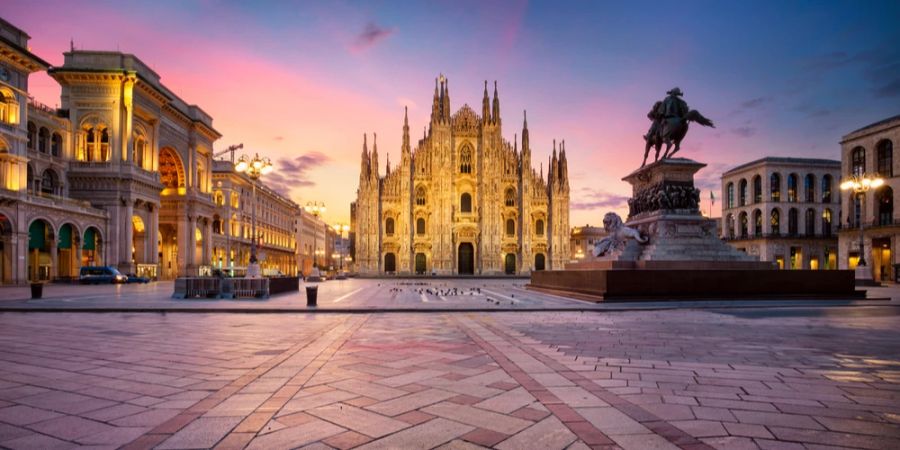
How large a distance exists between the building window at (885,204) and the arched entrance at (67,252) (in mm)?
63117

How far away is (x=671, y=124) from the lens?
19.5 metres

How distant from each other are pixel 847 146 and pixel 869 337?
48.2 meters

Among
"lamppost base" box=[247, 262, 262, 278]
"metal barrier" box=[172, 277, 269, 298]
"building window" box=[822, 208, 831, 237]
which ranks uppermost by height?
"building window" box=[822, 208, 831, 237]

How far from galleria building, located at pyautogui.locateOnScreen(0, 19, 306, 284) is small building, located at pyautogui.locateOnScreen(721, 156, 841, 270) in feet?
198

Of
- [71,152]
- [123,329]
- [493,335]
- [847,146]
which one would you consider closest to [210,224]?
[71,152]

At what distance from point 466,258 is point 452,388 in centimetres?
6304

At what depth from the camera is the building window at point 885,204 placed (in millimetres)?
44406

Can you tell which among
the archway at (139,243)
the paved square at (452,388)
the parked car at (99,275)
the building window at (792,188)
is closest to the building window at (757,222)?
the building window at (792,188)

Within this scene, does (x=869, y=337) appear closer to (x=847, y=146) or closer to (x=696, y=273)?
(x=696, y=273)

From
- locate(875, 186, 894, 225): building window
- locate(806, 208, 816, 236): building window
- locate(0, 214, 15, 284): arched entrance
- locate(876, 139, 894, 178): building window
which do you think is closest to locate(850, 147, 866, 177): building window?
locate(876, 139, 894, 178): building window

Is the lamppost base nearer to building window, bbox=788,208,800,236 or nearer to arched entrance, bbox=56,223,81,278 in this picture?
arched entrance, bbox=56,223,81,278

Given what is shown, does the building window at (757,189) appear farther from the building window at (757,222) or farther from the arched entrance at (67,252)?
the arched entrance at (67,252)

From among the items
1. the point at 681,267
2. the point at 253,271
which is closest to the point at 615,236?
the point at 681,267

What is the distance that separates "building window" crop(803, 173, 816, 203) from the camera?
60656 millimetres
